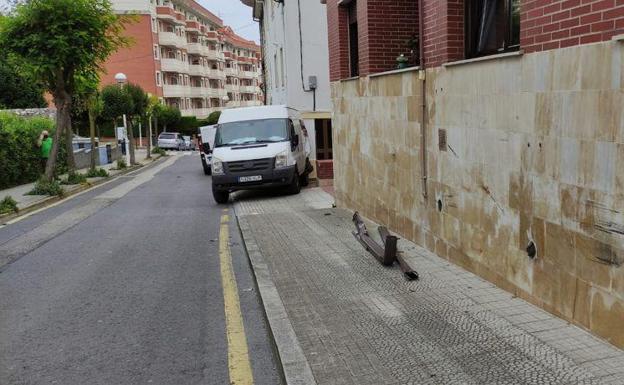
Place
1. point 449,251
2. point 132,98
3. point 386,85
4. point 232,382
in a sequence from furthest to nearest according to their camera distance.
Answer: point 132,98, point 386,85, point 449,251, point 232,382

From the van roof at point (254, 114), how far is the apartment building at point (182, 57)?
3304 cm

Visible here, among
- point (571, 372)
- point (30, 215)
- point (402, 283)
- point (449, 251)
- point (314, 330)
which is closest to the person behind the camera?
point (571, 372)

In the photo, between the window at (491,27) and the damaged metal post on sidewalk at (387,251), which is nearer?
the window at (491,27)

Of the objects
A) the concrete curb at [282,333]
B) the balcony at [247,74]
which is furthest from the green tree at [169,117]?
the concrete curb at [282,333]

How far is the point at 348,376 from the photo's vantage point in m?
3.89

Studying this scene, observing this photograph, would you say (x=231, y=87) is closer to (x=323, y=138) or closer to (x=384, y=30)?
(x=323, y=138)

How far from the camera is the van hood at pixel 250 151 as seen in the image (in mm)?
14969

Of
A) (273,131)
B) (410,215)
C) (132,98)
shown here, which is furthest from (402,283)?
(132,98)

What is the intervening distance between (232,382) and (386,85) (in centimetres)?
537

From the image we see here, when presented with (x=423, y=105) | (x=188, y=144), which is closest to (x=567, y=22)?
(x=423, y=105)

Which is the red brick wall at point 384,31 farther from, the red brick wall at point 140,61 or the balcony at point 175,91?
the balcony at point 175,91

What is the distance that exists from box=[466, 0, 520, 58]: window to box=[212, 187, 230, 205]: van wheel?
938 centimetres

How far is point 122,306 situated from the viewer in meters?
6.07

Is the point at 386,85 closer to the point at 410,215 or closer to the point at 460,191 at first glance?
the point at 410,215
